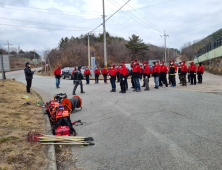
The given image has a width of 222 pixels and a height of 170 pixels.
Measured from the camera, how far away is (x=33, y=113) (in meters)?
6.96

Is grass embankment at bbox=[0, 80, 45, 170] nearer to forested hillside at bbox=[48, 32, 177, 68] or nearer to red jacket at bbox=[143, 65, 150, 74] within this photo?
red jacket at bbox=[143, 65, 150, 74]

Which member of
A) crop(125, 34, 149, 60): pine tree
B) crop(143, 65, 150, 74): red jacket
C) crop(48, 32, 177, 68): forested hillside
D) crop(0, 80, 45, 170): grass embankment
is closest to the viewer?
crop(0, 80, 45, 170): grass embankment

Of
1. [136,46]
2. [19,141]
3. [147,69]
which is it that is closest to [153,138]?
[19,141]

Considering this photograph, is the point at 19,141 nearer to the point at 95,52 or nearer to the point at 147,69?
the point at 147,69

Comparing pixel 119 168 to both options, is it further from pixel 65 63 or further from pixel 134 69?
pixel 65 63

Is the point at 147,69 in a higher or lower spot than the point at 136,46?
lower

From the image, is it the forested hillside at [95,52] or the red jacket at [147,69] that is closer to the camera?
the red jacket at [147,69]

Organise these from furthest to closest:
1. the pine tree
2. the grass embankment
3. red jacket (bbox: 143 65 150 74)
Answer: the pine tree, red jacket (bbox: 143 65 150 74), the grass embankment

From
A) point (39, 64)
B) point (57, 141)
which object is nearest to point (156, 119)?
point (57, 141)

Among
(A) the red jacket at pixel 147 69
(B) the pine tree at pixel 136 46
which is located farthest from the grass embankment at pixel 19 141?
(B) the pine tree at pixel 136 46

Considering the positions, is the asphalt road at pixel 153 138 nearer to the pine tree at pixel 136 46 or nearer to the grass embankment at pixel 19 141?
the grass embankment at pixel 19 141

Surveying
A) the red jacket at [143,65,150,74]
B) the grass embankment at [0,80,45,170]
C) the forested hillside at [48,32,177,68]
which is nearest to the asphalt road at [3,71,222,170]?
the grass embankment at [0,80,45,170]

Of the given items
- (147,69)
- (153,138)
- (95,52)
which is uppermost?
(95,52)

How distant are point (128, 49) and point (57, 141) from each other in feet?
185
